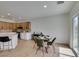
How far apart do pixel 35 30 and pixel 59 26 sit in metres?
1.67

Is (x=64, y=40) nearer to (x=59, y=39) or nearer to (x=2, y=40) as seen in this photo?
(x=59, y=39)

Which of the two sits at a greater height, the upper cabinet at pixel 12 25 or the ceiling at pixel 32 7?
the ceiling at pixel 32 7

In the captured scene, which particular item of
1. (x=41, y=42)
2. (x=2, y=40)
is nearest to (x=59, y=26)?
(x=41, y=42)

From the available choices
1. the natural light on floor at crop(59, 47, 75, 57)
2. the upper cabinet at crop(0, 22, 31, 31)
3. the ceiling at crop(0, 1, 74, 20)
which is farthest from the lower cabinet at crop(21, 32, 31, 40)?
the natural light on floor at crop(59, 47, 75, 57)

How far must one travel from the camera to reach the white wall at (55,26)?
8.31m

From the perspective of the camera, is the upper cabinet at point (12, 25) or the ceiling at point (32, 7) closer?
the ceiling at point (32, 7)

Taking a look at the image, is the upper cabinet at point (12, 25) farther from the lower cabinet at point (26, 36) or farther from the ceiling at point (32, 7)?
the ceiling at point (32, 7)

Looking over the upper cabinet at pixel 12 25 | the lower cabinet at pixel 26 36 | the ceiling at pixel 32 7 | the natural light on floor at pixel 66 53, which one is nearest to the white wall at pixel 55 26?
the ceiling at pixel 32 7

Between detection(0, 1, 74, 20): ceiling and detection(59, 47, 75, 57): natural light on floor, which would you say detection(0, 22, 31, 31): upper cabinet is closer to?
detection(0, 1, 74, 20): ceiling

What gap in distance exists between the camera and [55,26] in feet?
27.8

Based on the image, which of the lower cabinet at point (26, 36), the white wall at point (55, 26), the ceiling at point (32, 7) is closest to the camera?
the ceiling at point (32, 7)

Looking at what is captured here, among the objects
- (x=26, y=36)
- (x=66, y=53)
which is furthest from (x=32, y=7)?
(x=26, y=36)

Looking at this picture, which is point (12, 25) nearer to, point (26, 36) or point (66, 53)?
point (26, 36)

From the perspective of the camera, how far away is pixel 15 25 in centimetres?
1345
